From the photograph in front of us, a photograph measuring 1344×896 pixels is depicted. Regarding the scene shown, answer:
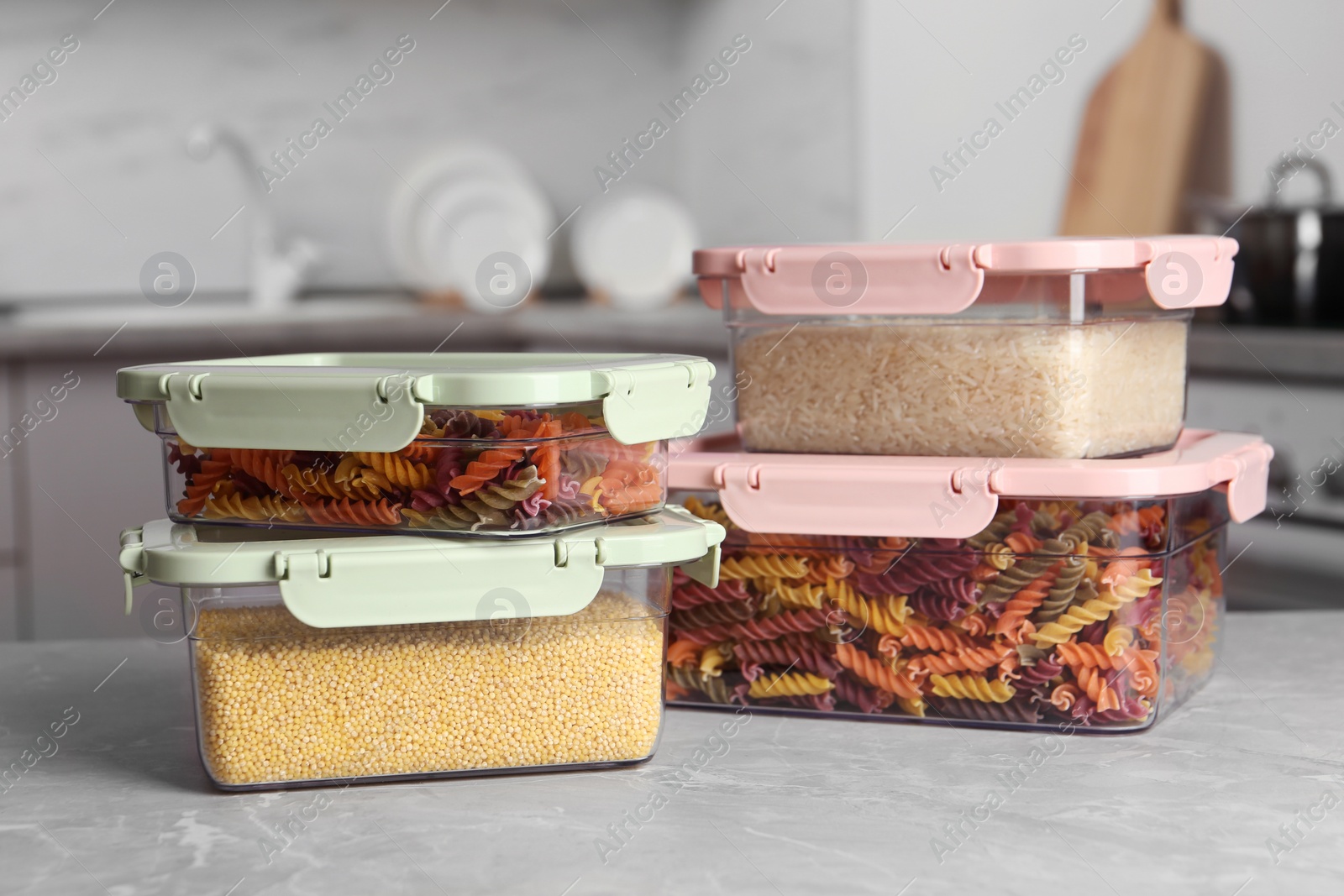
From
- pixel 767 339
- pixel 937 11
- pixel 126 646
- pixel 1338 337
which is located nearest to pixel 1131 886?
pixel 767 339

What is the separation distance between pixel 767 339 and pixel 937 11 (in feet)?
6.46

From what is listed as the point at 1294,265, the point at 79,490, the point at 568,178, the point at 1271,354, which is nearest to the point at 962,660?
the point at 1271,354

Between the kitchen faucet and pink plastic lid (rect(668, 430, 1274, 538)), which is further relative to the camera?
the kitchen faucet

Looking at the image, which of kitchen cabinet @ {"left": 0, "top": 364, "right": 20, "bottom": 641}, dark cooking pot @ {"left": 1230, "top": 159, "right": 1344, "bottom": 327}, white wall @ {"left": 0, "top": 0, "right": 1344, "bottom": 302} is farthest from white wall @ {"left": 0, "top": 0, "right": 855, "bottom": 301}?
dark cooking pot @ {"left": 1230, "top": 159, "right": 1344, "bottom": 327}

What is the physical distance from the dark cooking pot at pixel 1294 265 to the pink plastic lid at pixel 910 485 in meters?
1.11

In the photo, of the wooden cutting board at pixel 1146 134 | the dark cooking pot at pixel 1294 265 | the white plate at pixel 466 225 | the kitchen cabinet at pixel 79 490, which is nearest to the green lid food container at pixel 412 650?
the dark cooking pot at pixel 1294 265

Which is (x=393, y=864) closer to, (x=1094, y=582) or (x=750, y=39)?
(x=1094, y=582)

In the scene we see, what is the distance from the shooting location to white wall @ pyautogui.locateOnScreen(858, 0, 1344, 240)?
2.27 metres

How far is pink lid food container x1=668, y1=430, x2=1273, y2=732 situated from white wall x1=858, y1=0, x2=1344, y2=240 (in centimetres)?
164

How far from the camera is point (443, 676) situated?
2.31ft

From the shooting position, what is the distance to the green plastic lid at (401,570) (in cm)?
67

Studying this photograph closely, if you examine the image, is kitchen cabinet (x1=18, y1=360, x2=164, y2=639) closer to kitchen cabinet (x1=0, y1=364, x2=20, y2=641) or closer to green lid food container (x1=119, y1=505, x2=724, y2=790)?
kitchen cabinet (x1=0, y1=364, x2=20, y2=641)

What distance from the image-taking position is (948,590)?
2.64ft

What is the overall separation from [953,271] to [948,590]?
0.65 ft
